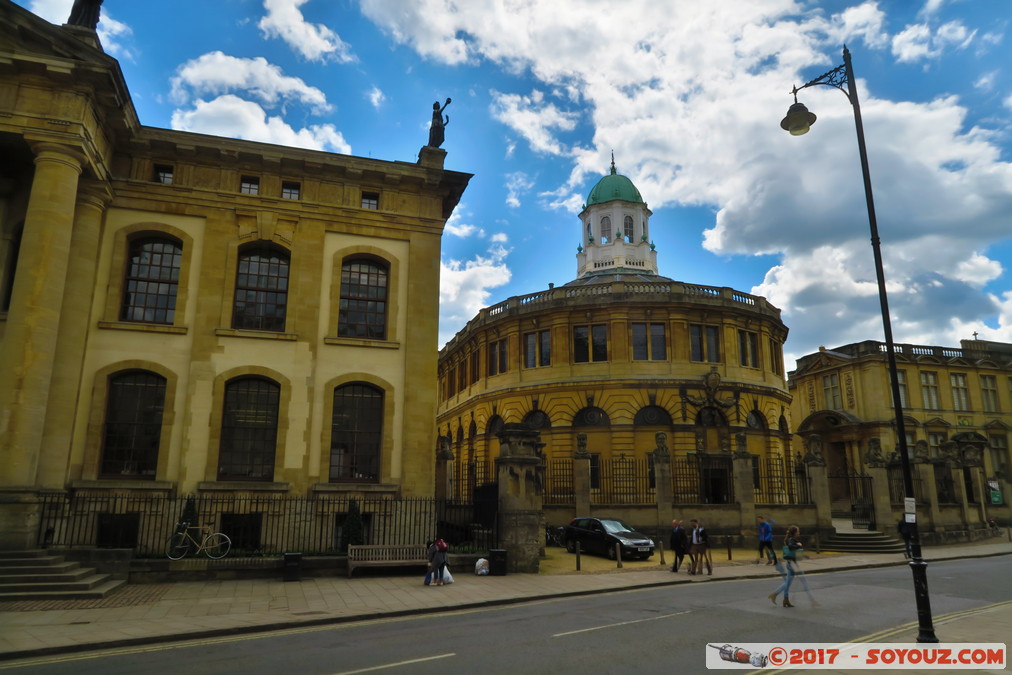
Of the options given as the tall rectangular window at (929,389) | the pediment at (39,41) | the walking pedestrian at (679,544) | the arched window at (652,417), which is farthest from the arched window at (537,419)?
the tall rectangular window at (929,389)

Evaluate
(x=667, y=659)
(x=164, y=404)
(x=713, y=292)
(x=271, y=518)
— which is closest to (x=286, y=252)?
(x=164, y=404)

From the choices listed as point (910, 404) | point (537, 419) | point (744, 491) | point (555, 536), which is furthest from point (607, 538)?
point (910, 404)

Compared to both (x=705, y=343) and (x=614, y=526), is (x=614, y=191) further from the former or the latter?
(x=614, y=526)

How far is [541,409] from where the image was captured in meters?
38.2

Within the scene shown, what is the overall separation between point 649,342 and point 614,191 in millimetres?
24525

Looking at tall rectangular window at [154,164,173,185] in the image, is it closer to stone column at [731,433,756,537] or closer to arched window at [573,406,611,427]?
stone column at [731,433,756,537]

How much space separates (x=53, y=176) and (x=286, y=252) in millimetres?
6786

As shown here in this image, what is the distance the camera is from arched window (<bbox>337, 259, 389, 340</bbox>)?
73.9 ft

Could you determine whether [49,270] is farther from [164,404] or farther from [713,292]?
[713,292]

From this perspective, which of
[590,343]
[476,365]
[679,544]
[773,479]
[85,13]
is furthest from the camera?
[476,365]

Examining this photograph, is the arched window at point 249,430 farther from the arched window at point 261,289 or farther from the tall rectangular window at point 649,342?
the tall rectangular window at point 649,342

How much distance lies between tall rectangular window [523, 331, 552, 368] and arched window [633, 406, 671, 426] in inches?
244

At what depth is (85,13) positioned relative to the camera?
64.0 feet

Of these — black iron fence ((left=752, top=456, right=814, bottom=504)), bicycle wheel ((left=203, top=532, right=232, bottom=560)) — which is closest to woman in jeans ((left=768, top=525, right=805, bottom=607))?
bicycle wheel ((left=203, top=532, right=232, bottom=560))
